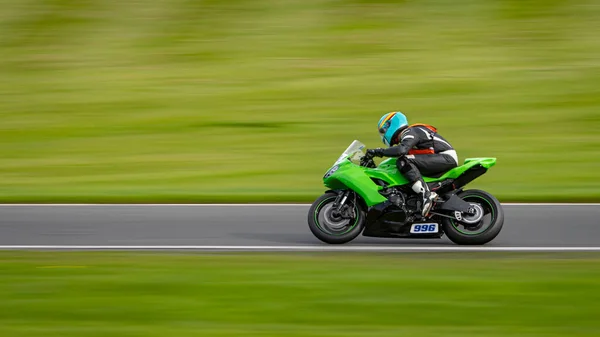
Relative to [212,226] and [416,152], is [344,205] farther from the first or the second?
[212,226]

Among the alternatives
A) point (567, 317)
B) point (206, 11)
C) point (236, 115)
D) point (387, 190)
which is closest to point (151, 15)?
point (206, 11)

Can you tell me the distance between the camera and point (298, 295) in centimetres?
796

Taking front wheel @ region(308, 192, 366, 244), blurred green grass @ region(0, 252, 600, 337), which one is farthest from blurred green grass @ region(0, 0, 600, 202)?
blurred green grass @ region(0, 252, 600, 337)

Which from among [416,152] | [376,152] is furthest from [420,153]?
[376,152]

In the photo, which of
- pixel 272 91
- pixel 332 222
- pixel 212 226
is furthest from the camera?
pixel 272 91

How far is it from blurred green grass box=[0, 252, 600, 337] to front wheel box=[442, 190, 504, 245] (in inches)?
26.1

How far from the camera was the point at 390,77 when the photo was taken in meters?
23.5

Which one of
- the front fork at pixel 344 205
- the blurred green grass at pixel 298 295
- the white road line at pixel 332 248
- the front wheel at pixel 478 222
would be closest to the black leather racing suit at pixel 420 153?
the front wheel at pixel 478 222

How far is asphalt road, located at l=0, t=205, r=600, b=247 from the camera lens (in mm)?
11102

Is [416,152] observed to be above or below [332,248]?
above

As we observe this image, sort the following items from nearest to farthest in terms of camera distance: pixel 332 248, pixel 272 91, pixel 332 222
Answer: pixel 332 248 < pixel 332 222 < pixel 272 91

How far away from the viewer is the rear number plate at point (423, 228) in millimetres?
10742

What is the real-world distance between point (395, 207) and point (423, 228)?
407mm

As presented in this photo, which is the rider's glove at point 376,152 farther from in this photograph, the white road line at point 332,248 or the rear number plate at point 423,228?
the white road line at point 332,248
